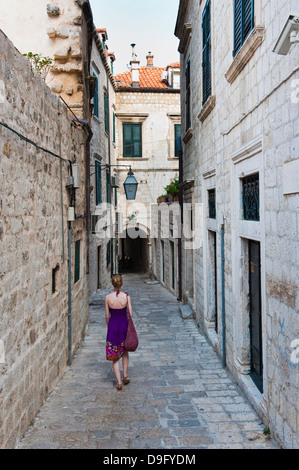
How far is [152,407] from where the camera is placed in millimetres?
4828

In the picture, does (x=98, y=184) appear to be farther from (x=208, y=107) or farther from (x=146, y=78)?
(x=146, y=78)

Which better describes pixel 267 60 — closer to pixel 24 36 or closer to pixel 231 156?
pixel 231 156

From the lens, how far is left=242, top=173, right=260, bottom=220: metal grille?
4737 millimetres

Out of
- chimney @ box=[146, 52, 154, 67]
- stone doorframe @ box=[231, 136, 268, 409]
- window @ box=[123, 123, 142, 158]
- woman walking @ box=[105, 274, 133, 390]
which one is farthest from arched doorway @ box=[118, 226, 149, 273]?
woman walking @ box=[105, 274, 133, 390]

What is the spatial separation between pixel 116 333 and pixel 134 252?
Result: 72.2 feet

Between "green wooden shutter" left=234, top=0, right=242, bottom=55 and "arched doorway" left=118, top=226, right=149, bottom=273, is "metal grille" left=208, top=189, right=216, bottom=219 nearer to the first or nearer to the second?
"green wooden shutter" left=234, top=0, right=242, bottom=55

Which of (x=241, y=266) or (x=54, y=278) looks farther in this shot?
(x=54, y=278)

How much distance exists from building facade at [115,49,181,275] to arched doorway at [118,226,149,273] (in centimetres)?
103

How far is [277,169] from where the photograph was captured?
376 cm

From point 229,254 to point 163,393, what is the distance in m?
2.21

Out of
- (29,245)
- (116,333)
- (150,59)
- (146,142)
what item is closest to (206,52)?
(29,245)

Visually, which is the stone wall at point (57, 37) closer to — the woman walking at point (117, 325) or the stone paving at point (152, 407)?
the woman walking at point (117, 325)

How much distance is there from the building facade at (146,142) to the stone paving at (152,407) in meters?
13.2

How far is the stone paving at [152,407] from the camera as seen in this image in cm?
398
